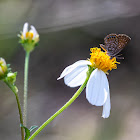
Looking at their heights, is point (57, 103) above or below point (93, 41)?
below

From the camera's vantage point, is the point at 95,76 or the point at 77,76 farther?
the point at 77,76

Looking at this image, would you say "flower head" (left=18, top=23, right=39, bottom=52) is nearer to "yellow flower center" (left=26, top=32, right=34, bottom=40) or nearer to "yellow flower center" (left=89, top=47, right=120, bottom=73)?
"yellow flower center" (left=26, top=32, right=34, bottom=40)

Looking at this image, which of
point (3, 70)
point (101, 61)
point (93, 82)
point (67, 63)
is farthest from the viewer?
point (67, 63)

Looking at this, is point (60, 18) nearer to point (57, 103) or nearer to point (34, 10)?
point (34, 10)

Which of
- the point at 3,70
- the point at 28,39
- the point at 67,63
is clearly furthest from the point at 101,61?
the point at 67,63

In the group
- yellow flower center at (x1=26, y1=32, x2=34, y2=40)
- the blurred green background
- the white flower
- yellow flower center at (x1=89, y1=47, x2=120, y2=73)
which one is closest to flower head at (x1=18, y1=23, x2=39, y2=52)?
yellow flower center at (x1=26, y1=32, x2=34, y2=40)

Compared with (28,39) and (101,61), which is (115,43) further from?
(28,39)

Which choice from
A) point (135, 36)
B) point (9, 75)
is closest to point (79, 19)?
point (135, 36)
